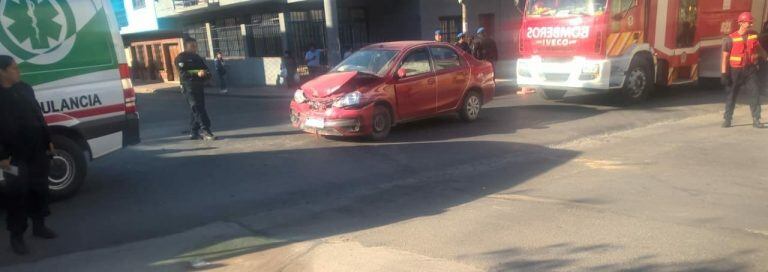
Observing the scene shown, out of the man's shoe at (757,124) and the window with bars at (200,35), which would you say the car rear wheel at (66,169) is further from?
the window with bars at (200,35)

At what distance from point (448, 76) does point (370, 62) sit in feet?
4.49

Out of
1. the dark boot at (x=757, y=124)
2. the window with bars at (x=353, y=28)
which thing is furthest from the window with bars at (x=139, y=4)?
the dark boot at (x=757, y=124)

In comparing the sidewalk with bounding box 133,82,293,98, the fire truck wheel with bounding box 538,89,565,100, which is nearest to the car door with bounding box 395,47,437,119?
the fire truck wheel with bounding box 538,89,565,100

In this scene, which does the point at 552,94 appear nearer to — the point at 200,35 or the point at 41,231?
the point at 41,231

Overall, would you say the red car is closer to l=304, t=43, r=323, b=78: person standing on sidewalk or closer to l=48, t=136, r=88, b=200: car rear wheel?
l=48, t=136, r=88, b=200: car rear wheel

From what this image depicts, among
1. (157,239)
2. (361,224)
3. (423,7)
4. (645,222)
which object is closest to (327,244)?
(361,224)

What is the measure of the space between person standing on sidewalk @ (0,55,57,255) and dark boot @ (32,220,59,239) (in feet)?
0.32

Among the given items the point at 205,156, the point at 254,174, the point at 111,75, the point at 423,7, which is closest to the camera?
the point at 111,75

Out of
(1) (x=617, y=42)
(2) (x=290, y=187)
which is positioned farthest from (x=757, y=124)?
(2) (x=290, y=187)

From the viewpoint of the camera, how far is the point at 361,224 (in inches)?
199

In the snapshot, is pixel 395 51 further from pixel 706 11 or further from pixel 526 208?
pixel 706 11

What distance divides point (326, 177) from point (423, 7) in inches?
574

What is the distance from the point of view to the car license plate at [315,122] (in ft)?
27.5

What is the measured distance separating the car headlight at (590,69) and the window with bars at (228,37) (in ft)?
48.7
